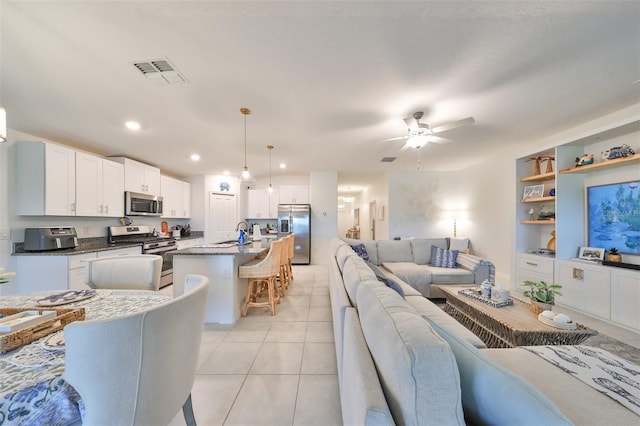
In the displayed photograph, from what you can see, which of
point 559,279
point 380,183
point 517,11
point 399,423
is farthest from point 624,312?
point 380,183

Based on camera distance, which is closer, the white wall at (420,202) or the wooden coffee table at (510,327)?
the wooden coffee table at (510,327)

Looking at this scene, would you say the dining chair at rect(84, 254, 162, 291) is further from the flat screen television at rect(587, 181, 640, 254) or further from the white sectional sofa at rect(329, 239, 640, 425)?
the flat screen television at rect(587, 181, 640, 254)

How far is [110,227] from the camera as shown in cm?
391

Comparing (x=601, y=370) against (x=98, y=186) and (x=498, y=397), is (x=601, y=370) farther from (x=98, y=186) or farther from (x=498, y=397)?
(x=98, y=186)

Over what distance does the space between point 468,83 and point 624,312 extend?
2977 millimetres

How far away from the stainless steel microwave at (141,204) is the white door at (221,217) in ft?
4.23

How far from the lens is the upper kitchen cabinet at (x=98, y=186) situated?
3.31 metres

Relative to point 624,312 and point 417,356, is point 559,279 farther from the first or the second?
point 417,356

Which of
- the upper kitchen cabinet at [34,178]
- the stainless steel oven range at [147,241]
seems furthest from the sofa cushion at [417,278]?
the upper kitchen cabinet at [34,178]

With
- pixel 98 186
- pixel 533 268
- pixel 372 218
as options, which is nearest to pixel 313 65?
pixel 98 186

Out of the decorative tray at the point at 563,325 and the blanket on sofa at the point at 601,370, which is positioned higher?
the blanket on sofa at the point at 601,370

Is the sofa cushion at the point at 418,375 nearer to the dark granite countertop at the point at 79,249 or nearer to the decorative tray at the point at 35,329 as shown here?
the decorative tray at the point at 35,329

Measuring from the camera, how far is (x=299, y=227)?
5793 mm

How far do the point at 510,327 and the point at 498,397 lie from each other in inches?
60.7
